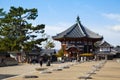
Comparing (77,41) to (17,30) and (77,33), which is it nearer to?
(77,33)

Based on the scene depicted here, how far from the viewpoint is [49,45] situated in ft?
379

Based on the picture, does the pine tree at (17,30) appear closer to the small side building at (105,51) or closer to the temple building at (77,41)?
the temple building at (77,41)

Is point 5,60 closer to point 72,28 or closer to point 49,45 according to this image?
point 72,28

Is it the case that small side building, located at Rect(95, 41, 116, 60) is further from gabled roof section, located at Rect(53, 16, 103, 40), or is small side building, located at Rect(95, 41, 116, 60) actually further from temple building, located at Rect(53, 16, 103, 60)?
Answer: temple building, located at Rect(53, 16, 103, 60)

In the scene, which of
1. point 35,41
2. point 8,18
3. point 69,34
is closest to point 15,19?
point 8,18

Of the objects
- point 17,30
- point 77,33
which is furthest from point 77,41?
point 17,30

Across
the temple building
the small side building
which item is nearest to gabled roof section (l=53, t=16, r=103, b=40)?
the temple building

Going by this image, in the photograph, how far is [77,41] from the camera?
90250mm

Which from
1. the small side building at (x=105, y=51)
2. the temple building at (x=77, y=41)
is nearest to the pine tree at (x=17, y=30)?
the temple building at (x=77, y=41)

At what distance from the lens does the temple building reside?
88750mm

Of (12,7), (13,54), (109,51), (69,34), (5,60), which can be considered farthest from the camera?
(109,51)

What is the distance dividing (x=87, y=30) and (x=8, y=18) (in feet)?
98.8

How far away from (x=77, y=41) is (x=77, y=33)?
2.12 meters

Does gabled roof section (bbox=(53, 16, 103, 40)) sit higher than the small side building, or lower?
higher
